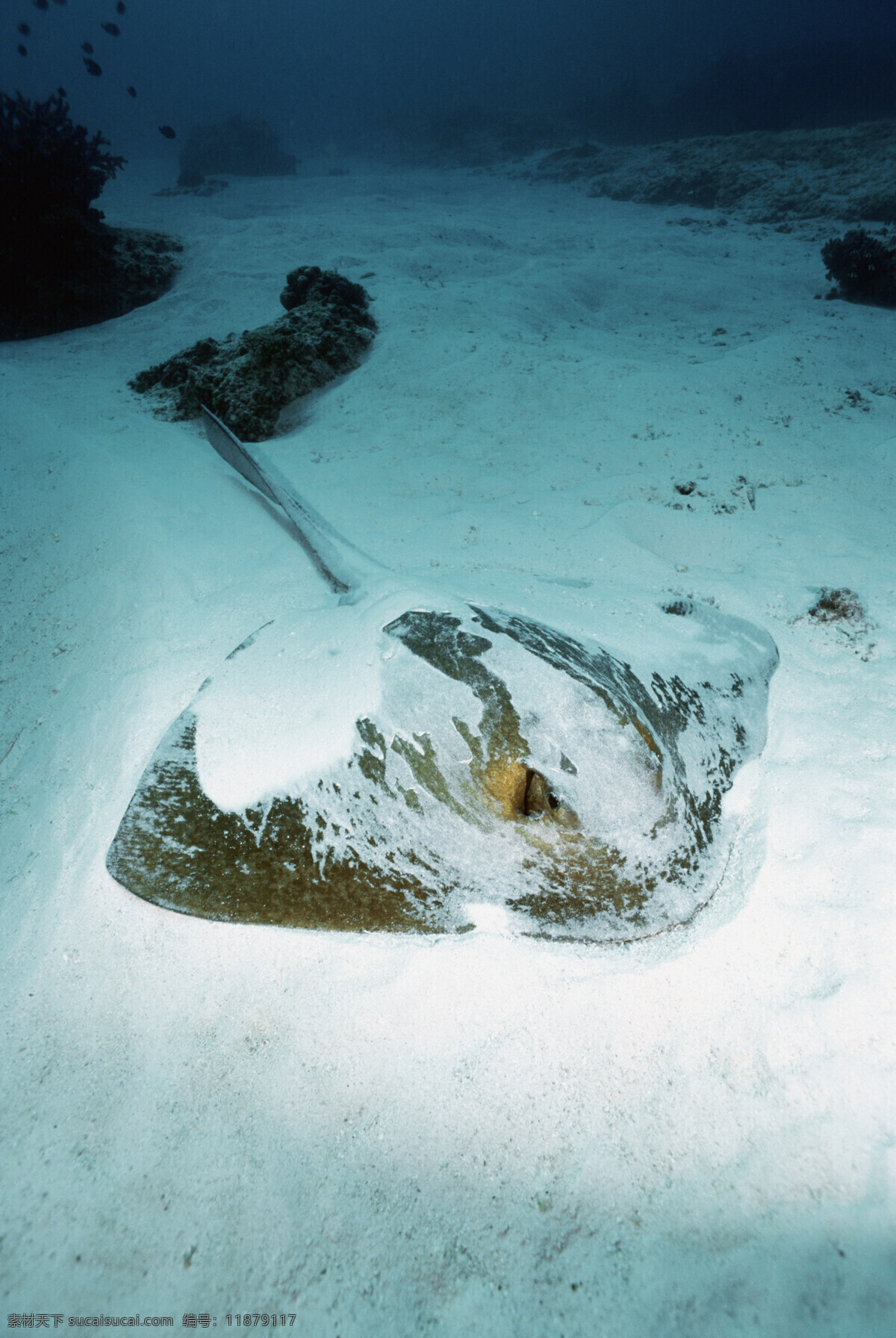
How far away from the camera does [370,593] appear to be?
2.95 meters

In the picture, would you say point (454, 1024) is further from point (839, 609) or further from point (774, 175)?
point (774, 175)

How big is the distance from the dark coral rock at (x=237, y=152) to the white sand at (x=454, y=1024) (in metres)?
32.6

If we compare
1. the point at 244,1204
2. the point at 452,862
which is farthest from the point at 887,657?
the point at 244,1204

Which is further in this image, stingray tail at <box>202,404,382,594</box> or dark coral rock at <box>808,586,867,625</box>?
stingray tail at <box>202,404,382,594</box>

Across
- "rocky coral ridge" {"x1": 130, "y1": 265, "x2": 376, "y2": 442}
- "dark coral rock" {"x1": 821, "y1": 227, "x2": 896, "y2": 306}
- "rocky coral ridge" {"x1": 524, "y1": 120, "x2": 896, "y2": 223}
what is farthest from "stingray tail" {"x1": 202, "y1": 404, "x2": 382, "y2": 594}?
"rocky coral ridge" {"x1": 524, "y1": 120, "x2": 896, "y2": 223}

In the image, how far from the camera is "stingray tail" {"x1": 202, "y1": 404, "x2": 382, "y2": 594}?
3.51 meters

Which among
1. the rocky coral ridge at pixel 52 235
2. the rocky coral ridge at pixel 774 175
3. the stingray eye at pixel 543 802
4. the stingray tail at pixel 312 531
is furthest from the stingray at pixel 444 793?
the rocky coral ridge at pixel 774 175

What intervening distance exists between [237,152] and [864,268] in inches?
1300

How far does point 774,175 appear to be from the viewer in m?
15.7

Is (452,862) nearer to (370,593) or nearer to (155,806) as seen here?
(155,806)

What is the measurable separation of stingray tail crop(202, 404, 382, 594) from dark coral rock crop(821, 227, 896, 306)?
9.82 meters

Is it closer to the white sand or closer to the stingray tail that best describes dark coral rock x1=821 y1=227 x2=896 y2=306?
the white sand

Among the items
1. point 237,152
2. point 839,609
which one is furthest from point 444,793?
point 237,152

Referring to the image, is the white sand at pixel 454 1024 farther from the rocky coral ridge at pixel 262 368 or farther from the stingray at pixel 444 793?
the rocky coral ridge at pixel 262 368
